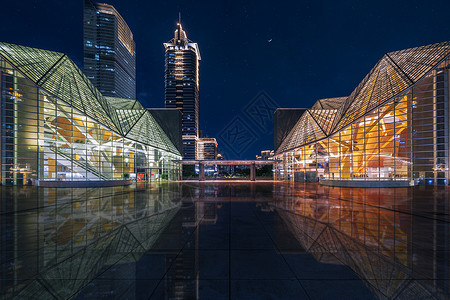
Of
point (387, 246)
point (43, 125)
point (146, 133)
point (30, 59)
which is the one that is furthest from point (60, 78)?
point (387, 246)

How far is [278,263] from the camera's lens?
15.0 feet

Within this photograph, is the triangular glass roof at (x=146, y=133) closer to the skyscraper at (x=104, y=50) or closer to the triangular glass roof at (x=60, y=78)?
the triangular glass roof at (x=60, y=78)

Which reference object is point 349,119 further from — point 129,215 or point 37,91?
point 37,91

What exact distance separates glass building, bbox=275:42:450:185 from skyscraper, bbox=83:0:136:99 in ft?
599

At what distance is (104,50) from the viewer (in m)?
171

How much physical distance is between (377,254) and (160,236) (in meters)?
6.09

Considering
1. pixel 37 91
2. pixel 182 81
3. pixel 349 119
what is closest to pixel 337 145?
pixel 349 119

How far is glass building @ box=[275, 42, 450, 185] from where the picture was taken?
2792 centimetres

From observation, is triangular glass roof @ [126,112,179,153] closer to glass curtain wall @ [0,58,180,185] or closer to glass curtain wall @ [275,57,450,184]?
glass curtain wall @ [0,58,180,185]

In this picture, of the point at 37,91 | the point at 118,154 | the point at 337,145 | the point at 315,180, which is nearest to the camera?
the point at 37,91

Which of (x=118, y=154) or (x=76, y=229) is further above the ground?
(x=118, y=154)

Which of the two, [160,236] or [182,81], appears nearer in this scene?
[160,236]

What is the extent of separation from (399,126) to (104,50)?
209 metres

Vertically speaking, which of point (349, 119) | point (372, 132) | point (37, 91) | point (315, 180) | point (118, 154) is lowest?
point (315, 180)
